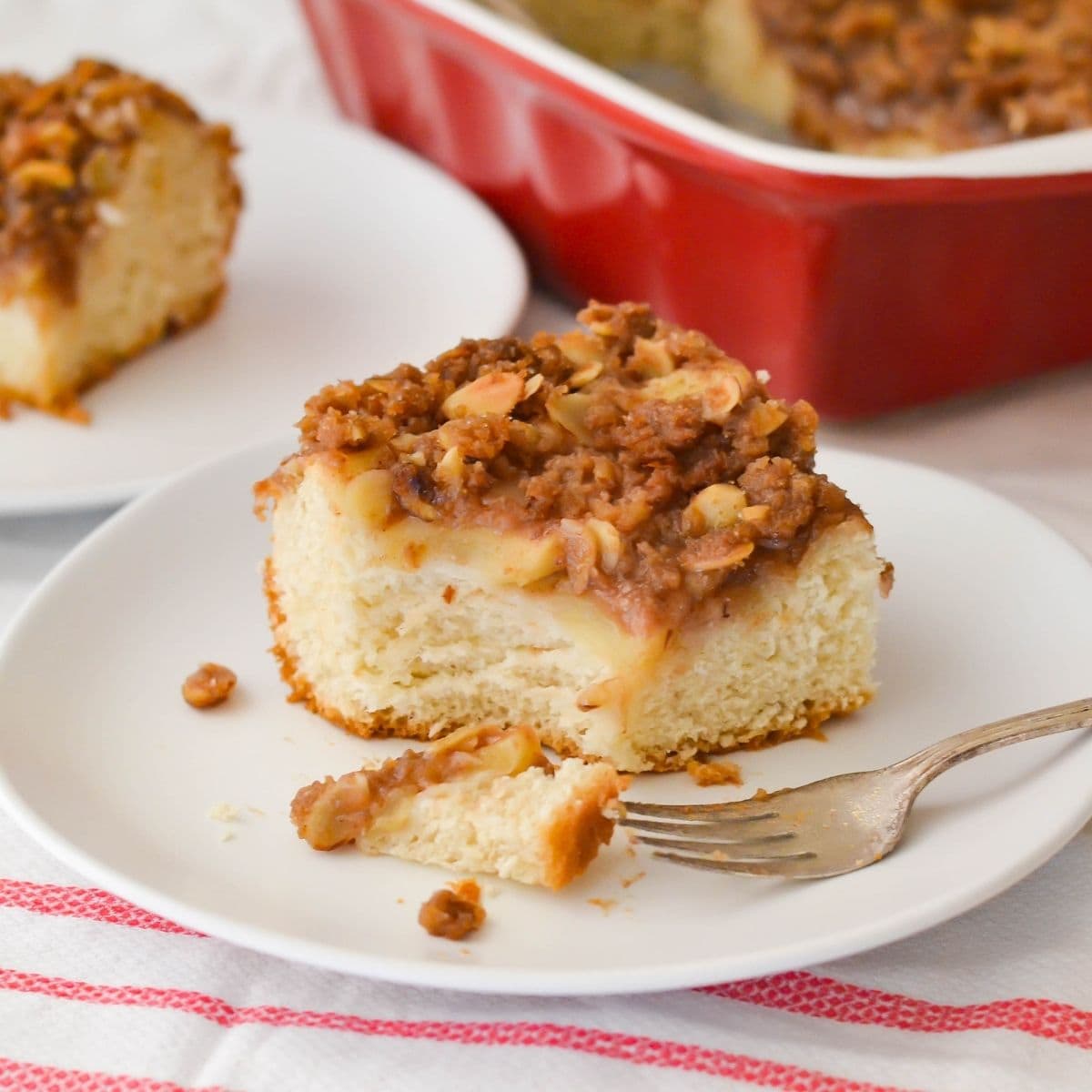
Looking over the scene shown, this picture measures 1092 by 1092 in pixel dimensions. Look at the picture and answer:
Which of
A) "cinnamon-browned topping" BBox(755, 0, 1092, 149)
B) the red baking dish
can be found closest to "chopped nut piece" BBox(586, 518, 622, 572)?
the red baking dish

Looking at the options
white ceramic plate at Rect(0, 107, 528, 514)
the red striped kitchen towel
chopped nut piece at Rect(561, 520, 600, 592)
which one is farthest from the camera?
white ceramic plate at Rect(0, 107, 528, 514)

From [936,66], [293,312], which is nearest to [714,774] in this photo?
[293,312]

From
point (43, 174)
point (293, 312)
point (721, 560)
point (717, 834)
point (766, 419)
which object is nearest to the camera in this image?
point (717, 834)

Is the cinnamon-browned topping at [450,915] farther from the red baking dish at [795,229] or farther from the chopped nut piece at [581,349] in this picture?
the red baking dish at [795,229]

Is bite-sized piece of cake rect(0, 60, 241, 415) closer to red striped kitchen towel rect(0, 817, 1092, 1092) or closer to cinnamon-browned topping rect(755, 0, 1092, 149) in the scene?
cinnamon-browned topping rect(755, 0, 1092, 149)

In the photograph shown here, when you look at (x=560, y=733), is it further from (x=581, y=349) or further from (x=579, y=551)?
(x=581, y=349)

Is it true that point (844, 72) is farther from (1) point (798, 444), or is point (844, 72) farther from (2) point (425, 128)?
(1) point (798, 444)

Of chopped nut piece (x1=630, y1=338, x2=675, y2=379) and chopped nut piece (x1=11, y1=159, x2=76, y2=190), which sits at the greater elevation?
chopped nut piece (x1=11, y1=159, x2=76, y2=190)
